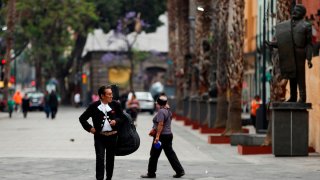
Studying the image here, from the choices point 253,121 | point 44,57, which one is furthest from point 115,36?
point 253,121

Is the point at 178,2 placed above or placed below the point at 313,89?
above

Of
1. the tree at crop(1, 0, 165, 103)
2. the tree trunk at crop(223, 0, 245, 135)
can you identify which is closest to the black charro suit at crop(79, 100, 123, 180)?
the tree trunk at crop(223, 0, 245, 135)

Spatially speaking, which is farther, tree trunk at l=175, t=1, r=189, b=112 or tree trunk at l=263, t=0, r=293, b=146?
tree trunk at l=175, t=1, r=189, b=112

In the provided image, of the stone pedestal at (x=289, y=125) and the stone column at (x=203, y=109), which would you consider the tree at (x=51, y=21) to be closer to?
the stone column at (x=203, y=109)

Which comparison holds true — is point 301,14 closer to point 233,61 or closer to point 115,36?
point 233,61

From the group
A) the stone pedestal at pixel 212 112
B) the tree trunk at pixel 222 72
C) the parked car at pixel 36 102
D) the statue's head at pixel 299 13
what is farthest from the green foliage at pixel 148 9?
the statue's head at pixel 299 13

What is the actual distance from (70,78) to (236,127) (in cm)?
6965

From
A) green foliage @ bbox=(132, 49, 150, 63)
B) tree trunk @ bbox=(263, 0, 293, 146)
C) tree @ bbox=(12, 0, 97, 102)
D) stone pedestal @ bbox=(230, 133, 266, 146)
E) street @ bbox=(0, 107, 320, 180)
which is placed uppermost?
tree @ bbox=(12, 0, 97, 102)

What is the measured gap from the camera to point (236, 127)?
30109 millimetres

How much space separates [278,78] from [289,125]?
2447 millimetres

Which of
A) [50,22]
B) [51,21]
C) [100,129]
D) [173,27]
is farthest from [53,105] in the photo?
[100,129]

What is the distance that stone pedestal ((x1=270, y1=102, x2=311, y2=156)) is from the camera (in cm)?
2198

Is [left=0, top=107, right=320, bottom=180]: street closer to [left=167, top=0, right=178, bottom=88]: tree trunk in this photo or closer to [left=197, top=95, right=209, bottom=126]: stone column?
[left=197, top=95, right=209, bottom=126]: stone column

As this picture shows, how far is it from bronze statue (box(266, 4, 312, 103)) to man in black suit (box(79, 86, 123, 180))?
742 centimetres
